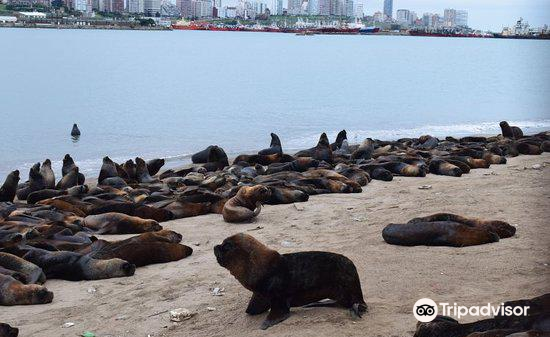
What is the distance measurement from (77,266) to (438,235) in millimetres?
3749

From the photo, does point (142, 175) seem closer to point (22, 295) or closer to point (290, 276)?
point (22, 295)

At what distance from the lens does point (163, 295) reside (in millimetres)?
7461

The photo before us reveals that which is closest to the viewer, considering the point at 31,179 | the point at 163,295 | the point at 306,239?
the point at 163,295

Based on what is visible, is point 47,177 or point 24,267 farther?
point 47,177

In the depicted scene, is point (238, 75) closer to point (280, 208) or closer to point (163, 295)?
point (280, 208)

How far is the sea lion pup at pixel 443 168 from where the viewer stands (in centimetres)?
1477

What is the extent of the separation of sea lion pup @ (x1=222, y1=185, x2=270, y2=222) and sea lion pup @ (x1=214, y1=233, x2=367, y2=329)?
4588 mm

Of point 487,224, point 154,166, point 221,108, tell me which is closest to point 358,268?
point 487,224

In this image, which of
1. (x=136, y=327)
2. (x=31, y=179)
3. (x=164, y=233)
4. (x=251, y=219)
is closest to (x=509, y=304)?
(x=136, y=327)

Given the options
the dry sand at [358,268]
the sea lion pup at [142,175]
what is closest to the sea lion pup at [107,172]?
the sea lion pup at [142,175]

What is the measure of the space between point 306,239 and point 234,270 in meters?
3.28

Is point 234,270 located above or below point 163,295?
above

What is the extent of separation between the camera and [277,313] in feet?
20.0

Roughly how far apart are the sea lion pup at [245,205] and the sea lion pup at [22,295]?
3.59 metres
